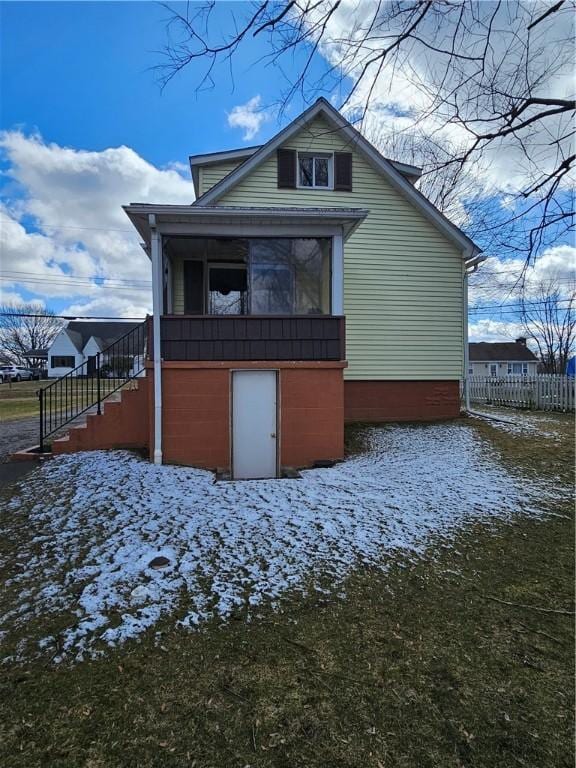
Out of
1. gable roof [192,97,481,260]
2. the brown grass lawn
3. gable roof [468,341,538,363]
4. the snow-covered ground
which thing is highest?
gable roof [192,97,481,260]

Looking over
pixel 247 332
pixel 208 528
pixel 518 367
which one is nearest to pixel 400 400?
pixel 247 332

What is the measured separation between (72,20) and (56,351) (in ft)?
168

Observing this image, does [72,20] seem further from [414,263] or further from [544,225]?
[414,263]

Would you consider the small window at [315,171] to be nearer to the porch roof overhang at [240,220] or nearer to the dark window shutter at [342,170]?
the dark window shutter at [342,170]

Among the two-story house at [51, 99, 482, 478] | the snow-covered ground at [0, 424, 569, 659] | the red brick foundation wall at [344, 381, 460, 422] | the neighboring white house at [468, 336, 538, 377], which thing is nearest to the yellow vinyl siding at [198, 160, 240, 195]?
the two-story house at [51, 99, 482, 478]

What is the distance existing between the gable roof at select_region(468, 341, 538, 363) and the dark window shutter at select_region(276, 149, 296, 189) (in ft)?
138

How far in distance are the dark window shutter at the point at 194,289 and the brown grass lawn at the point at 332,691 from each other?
300 inches

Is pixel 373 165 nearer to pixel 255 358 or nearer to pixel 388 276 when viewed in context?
pixel 388 276

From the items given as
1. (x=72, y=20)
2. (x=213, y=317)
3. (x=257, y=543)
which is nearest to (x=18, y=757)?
(x=257, y=543)

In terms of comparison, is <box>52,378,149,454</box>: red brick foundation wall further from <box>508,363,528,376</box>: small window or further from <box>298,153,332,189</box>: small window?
<box>508,363,528,376</box>: small window

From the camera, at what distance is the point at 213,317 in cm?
725

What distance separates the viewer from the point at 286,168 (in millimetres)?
10695

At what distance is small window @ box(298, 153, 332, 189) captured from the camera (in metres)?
10.9

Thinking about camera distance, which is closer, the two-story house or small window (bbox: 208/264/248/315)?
the two-story house
